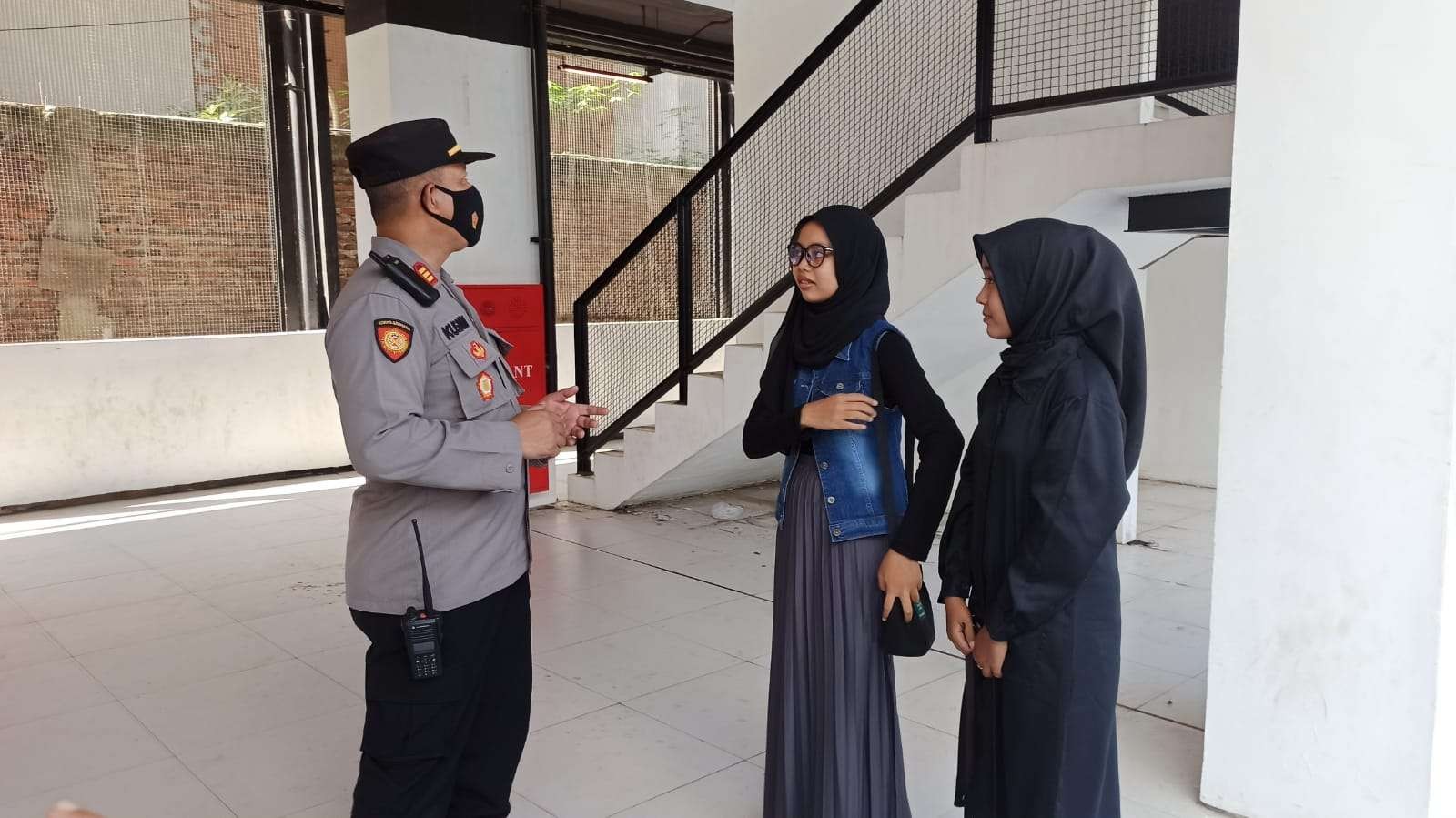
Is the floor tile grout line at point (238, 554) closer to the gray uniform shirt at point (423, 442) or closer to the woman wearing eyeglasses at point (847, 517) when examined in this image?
the gray uniform shirt at point (423, 442)

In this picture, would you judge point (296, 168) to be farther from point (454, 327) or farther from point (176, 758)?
point (454, 327)

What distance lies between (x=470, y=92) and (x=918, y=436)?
472 centimetres

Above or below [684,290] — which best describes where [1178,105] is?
above

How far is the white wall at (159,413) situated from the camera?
683 centimetres

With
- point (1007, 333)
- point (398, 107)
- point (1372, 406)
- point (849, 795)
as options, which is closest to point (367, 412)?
point (1007, 333)

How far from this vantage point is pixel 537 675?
377 centimetres

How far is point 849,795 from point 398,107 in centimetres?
483

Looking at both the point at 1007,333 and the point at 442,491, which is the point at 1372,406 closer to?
the point at 1007,333

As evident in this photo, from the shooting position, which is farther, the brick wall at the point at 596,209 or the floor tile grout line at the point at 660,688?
the brick wall at the point at 596,209

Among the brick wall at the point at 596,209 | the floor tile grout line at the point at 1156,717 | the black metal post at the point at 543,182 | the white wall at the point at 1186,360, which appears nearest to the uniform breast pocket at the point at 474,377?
the floor tile grout line at the point at 1156,717

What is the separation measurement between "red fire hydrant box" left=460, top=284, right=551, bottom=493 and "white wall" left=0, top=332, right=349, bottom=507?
2458 mm

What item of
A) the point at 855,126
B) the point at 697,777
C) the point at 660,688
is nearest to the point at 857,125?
the point at 855,126

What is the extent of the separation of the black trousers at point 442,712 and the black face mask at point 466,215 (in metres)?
0.71

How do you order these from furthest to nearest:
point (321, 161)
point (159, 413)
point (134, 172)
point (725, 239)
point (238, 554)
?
1. point (321, 161)
2. point (134, 172)
3. point (159, 413)
4. point (725, 239)
5. point (238, 554)
